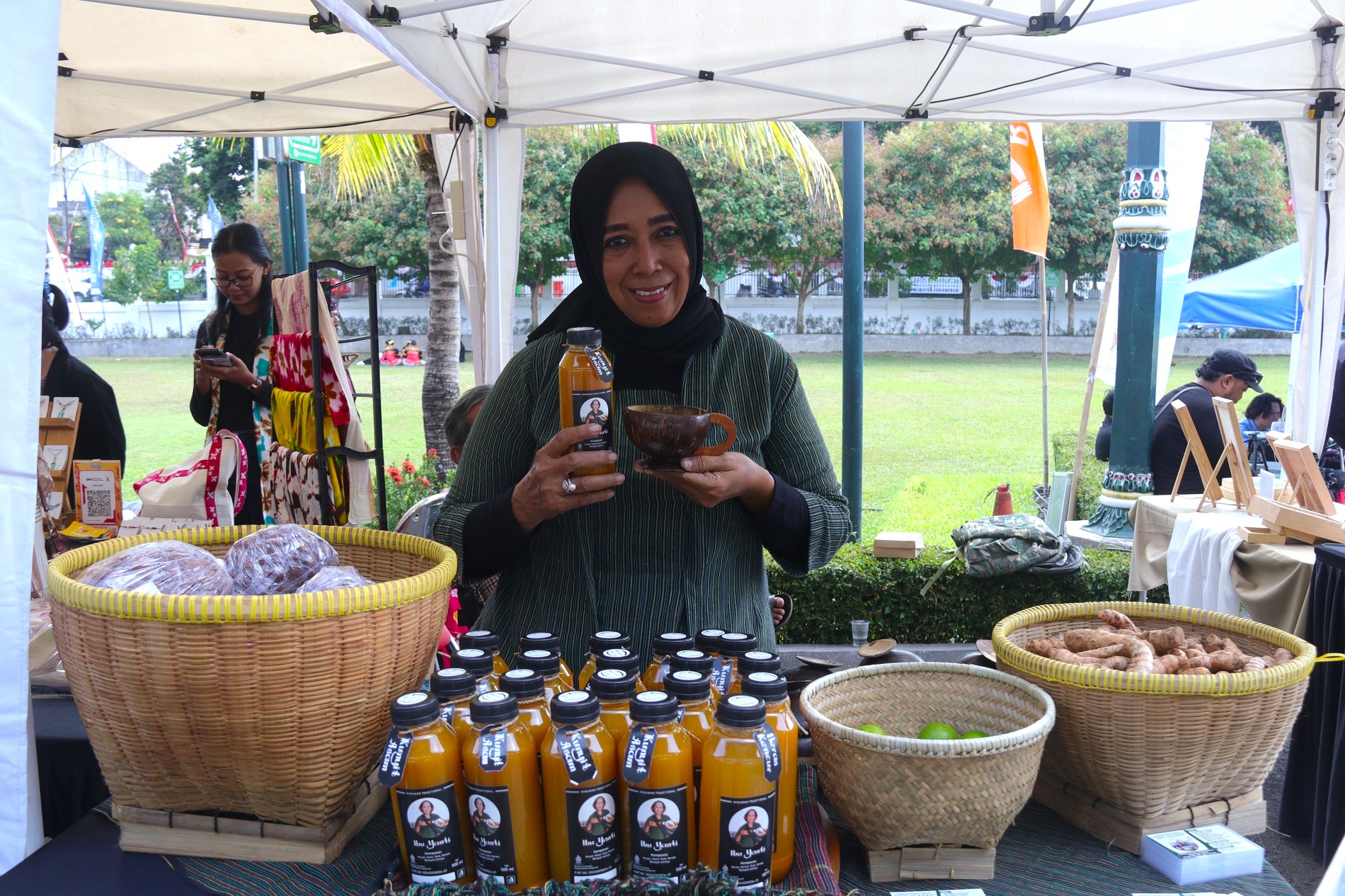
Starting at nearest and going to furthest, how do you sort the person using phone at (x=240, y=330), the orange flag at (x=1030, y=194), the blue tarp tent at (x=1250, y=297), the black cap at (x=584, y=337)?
the black cap at (x=584, y=337) → the person using phone at (x=240, y=330) → the orange flag at (x=1030, y=194) → the blue tarp tent at (x=1250, y=297)

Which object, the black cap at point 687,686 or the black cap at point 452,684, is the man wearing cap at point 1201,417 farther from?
the black cap at point 452,684

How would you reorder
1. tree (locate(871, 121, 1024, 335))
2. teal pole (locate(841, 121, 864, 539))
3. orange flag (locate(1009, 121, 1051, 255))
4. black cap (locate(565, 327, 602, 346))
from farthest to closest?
tree (locate(871, 121, 1024, 335)) < orange flag (locate(1009, 121, 1051, 255)) < teal pole (locate(841, 121, 864, 539)) < black cap (locate(565, 327, 602, 346))

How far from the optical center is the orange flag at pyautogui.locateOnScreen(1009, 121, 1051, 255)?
24.1ft

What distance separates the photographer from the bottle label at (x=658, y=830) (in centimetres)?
112

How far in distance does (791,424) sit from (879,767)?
724 millimetres

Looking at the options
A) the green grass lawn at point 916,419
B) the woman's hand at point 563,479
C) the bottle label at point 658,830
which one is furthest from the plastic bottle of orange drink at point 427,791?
the green grass lawn at point 916,419

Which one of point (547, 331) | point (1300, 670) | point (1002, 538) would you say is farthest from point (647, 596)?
point (1002, 538)

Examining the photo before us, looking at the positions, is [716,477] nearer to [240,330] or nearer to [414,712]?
[414,712]

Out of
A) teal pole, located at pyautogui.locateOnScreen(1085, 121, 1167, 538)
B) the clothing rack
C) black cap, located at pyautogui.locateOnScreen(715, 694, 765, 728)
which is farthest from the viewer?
teal pole, located at pyautogui.locateOnScreen(1085, 121, 1167, 538)

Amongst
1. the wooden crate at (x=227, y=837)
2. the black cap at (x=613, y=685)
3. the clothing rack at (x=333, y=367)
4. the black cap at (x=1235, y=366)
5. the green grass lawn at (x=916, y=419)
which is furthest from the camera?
the green grass lawn at (x=916, y=419)

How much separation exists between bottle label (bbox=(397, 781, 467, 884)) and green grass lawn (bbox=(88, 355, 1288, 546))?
7.66 meters

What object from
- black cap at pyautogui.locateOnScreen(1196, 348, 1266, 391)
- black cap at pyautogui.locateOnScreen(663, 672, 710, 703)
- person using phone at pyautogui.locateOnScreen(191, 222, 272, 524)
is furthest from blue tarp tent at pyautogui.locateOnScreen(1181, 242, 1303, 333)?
black cap at pyautogui.locateOnScreen(663, 672, 710, 703)

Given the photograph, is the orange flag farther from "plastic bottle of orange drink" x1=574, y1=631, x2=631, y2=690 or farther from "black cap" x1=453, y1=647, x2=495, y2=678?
"black cap" x1=453, y1=647, x2=495, y2=678

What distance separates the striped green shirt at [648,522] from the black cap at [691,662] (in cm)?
39
